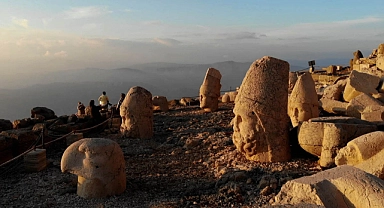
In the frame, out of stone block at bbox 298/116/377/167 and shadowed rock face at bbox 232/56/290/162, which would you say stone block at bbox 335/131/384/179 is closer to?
stone block at bbox 298/116/377/167

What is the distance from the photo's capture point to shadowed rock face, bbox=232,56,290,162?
24.7ft

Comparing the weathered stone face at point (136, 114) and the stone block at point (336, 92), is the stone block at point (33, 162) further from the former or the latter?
the stone block at point (336, 92)

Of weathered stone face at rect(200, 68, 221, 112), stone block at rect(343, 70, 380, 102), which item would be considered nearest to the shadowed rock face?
stone block at rect(343, 70, 380, 102)

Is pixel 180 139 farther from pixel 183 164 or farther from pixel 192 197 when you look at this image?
pixel 192 197

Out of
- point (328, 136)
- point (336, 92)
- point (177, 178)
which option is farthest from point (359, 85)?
point (177, 178)

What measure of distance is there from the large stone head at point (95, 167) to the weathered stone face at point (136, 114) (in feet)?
15.6

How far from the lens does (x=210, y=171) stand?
7785 millimetres

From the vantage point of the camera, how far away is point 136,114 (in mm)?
11445

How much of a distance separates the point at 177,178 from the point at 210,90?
832cm

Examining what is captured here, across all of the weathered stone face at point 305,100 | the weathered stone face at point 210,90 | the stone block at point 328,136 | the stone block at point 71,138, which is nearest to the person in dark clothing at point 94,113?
the stone block at point 71,138

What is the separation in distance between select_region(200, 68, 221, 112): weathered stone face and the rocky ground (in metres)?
4.74

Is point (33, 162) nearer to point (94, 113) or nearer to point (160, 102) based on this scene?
point (94, 113)

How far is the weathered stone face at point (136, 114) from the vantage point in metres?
11.4

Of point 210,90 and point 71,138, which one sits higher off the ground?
point 210,90
